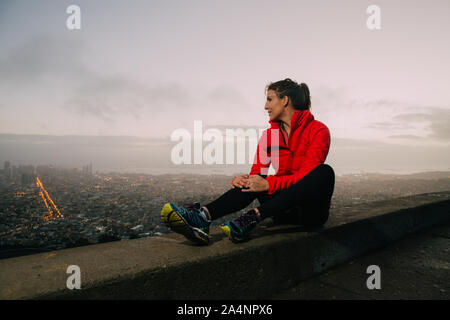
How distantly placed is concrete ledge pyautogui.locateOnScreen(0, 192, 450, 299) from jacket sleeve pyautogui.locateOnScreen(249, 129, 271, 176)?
563 millimetres

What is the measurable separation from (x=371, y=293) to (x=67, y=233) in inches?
856

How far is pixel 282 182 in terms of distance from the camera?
190cm

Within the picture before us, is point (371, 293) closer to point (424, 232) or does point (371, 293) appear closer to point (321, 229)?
point (321, 229)

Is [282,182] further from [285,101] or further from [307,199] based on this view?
[285,101]

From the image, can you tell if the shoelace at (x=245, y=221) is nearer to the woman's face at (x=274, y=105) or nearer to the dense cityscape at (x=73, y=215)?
the woman's face at (x=274, y=105)

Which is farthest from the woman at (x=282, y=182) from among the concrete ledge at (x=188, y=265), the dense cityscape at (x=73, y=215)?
the dense cityscape at (x=73, y=215)

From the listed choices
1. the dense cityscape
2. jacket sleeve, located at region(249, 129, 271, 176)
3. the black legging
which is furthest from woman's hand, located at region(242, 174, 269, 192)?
the dense cityscape

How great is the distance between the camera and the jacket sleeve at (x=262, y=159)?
232 cm

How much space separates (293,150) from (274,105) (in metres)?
0.48

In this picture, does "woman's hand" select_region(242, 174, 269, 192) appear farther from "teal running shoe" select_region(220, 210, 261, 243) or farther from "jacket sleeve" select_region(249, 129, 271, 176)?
"jacket sleeve" select_region(249, 129, 271, 176)

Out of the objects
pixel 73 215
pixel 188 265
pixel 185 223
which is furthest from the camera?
pixel 73 215

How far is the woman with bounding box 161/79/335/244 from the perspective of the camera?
1.64m

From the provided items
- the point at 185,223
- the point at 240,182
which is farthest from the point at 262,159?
the point at 185,223
